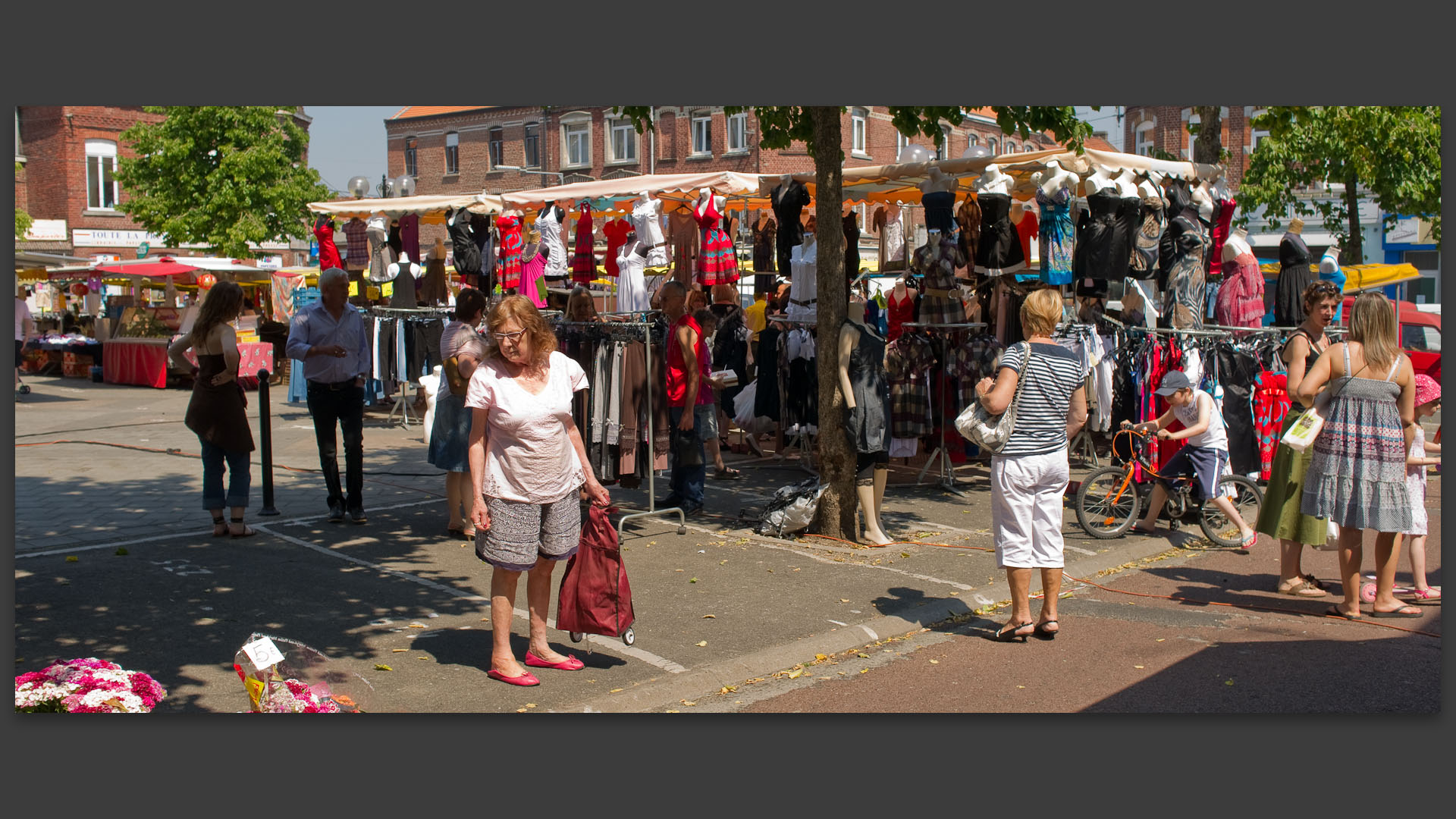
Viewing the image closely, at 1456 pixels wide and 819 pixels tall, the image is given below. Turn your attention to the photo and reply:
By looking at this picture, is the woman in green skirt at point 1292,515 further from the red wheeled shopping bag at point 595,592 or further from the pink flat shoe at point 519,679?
the pink flat shoe at point 519,679

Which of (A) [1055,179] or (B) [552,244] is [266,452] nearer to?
(B) [552,244]

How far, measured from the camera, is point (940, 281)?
10.6m

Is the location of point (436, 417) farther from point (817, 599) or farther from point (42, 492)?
point (42, 492)

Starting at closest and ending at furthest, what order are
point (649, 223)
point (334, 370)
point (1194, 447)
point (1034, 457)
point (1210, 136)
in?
1. point (1034, 457)
2. point (334, 370)
3. point (1194, 447)
4. point (649, 223)
5. point (1210, 136)

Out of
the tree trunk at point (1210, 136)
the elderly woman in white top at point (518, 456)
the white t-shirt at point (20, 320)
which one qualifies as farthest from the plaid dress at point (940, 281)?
the white t-shirt at point (20, 320)

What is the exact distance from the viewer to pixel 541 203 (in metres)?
14.0

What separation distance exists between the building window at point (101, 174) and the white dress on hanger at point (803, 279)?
38.1 metres

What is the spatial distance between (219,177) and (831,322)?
28.9 metres

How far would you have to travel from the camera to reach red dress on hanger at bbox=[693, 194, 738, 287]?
1211cm

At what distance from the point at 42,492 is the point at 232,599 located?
506cm

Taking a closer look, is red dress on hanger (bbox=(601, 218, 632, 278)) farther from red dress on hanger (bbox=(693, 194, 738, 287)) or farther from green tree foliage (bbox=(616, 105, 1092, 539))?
green tree foliage (bbox=(616, 105, 1092, 539))

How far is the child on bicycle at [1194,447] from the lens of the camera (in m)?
9.10

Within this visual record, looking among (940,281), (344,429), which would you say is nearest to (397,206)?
(344,429)

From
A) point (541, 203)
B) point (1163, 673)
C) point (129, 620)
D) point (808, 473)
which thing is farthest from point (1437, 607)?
point (541, 203)
